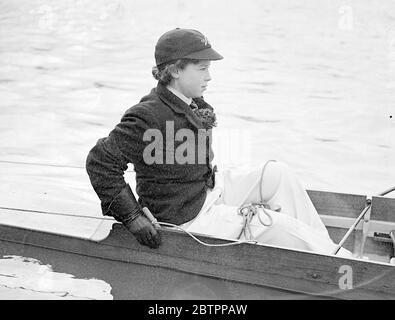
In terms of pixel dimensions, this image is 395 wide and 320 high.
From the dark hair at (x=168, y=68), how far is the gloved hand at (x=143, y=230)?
54 cm

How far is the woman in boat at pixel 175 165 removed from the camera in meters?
2.64

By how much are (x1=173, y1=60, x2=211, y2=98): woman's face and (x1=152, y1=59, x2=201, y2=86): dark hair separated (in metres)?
0.02

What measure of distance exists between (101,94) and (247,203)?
4.69 m

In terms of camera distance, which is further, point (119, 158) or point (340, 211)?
point (340, 211)

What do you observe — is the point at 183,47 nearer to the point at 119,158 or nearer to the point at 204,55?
the point at 204,55

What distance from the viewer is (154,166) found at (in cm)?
272

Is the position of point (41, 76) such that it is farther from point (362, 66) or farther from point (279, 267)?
point (279, 267)

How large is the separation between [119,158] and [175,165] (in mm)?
228

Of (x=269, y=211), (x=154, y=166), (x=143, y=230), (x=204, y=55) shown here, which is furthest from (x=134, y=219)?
(x=204, y=55)

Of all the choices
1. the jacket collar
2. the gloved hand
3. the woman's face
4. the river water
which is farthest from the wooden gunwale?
the woman's face

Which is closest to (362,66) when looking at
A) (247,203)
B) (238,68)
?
(238,68)

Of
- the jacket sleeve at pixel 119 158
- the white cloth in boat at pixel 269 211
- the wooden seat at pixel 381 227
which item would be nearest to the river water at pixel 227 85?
the jacket sleeve at pixel 119 158
